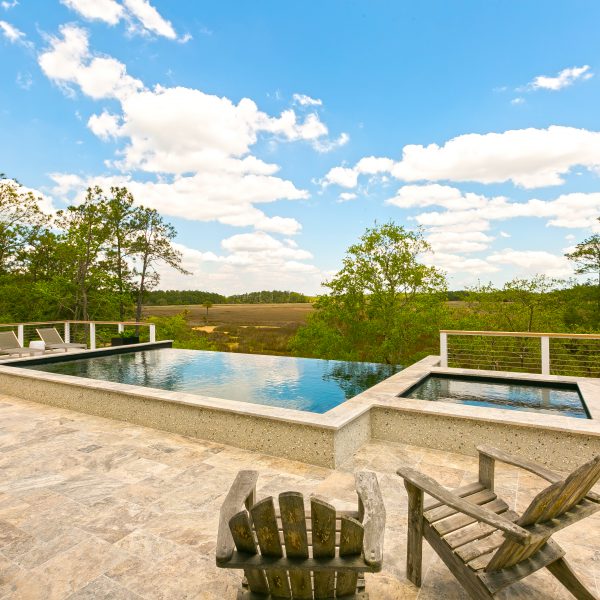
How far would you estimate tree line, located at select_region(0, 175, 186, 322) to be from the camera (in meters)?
21.4

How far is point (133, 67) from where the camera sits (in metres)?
12.0

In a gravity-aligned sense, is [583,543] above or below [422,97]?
below

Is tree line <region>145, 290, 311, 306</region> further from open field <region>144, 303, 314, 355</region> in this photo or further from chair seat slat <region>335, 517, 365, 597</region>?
chair seat slat <region>335, 517, 365, 597</region>

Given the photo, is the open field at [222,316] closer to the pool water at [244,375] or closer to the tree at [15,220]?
the tree at [15,220]

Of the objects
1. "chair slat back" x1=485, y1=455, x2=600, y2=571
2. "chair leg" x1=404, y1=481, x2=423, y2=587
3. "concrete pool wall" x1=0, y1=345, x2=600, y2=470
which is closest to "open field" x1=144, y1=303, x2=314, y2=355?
"concrete pool wall" x1=0, y1=345, x2=600, y2=470

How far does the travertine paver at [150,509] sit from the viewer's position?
2.27 m

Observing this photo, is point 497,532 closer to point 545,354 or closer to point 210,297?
point 545,354

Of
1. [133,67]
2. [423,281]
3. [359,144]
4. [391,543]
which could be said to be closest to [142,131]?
[133,67]

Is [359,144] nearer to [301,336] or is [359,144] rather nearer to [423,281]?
[423,281]

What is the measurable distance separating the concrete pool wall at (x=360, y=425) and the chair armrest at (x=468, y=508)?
185 centimetres

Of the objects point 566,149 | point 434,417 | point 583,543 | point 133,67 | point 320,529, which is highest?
point 133,67

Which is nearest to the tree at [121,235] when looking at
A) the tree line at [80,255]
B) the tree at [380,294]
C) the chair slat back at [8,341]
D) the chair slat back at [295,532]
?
the tree line at [80,255]

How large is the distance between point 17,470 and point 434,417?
438cm

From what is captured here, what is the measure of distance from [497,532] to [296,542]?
4.20ft
